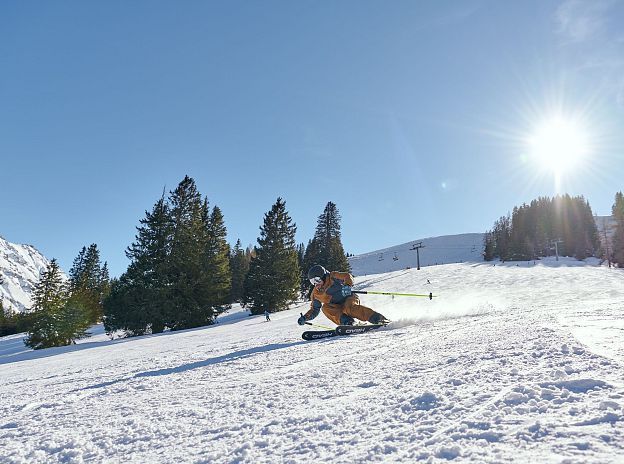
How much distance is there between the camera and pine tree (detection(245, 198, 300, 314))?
3603 cm

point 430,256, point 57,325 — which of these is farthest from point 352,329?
point 430,256

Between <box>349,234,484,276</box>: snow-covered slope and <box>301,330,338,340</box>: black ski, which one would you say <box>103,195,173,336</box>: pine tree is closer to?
<box>301,330,338,340</box>: black ski

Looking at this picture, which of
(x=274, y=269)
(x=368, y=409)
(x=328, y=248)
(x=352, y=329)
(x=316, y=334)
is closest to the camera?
(x=368, y=409)

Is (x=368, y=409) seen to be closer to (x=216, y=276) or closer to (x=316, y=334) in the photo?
(x=316, y=334)

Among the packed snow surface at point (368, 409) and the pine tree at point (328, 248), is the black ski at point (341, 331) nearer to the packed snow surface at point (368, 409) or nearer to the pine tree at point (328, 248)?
the packed snow surface at point (368, 409)

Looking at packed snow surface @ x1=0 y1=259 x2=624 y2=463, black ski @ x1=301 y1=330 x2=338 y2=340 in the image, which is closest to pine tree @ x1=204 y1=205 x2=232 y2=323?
black ski @ x1=301 y1=330 x2=338 y2=340

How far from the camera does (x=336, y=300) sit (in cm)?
1129

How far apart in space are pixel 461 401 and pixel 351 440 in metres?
1.08

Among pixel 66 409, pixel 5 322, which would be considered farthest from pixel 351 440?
pixel 5 322

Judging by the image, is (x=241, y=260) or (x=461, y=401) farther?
(x=241, y=260)

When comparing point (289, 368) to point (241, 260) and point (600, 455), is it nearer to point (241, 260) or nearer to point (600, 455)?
point (600, 455)

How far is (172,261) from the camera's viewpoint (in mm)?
31094

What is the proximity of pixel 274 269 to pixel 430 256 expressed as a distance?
10256 cm

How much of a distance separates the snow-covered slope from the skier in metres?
88.8
